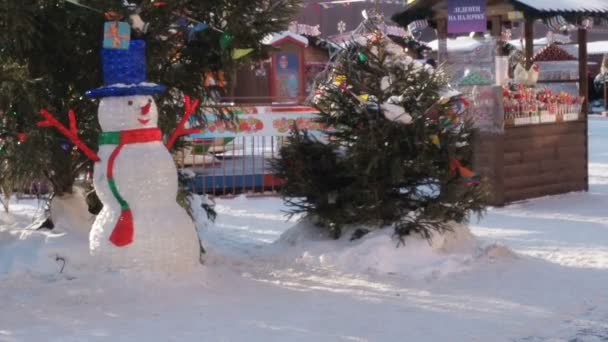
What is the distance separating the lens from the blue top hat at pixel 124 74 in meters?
7.06

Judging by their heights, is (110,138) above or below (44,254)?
above

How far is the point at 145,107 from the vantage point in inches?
280

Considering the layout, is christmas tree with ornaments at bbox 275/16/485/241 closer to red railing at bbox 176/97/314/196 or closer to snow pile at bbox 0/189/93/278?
snow pile at bbox 0/189/93/278

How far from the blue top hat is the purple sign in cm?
604

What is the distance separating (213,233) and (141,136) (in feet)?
10.9

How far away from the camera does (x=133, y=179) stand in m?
7.05

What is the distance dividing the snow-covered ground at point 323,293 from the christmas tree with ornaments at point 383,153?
0.96ft

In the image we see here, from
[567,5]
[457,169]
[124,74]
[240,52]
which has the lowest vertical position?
[457,169]

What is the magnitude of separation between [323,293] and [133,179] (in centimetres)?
166

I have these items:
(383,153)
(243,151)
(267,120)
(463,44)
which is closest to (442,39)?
(463,44)

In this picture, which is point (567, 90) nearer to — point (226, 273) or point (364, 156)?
point (364, 156)

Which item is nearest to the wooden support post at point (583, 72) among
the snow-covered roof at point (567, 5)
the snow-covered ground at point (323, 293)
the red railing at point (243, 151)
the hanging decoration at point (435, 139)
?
the snow-covered roof at point (567, 5)

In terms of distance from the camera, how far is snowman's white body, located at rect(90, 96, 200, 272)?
702 cm

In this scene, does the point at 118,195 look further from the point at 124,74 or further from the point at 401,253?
the point at 401,253
